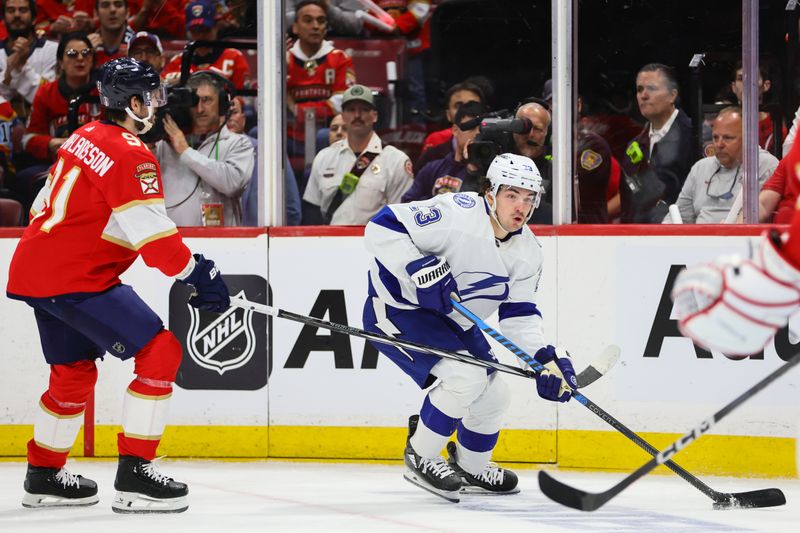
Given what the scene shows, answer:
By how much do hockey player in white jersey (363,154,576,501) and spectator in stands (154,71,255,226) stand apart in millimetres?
1026

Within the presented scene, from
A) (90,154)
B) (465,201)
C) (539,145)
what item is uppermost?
(539,145)

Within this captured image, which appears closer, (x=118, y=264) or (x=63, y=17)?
(x=118, y=264)

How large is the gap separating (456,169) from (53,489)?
1804mm

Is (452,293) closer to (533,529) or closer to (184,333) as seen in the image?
(533,529)

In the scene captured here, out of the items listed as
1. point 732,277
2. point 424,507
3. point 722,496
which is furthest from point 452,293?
point 732,277

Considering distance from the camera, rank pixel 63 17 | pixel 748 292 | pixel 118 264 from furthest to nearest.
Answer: pixel 63 17 → pixel 118 264 → pixel 748 292

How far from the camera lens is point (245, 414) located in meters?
4.24

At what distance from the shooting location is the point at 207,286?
3.21 meters

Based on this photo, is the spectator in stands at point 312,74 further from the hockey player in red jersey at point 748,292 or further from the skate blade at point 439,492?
the hockey player in red jersey at point 748,292

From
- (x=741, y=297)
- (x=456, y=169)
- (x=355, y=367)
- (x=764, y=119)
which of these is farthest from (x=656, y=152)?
(x=741, y=297)

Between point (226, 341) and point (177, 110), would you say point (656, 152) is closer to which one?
point (226, 341)

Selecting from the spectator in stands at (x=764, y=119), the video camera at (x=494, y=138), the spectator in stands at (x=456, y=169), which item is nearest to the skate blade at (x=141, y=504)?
the spectator in stands at (x=456, y=169)

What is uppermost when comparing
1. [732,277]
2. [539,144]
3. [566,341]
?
[539,144]

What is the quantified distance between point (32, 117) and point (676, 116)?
238cm
